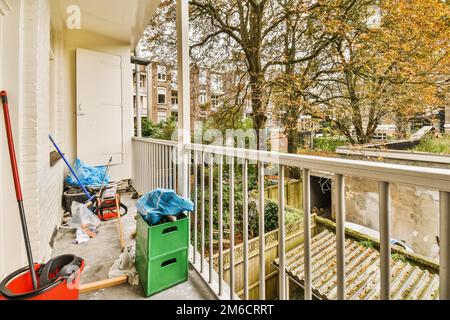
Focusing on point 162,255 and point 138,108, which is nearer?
point 162,255

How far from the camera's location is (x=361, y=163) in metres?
0.75

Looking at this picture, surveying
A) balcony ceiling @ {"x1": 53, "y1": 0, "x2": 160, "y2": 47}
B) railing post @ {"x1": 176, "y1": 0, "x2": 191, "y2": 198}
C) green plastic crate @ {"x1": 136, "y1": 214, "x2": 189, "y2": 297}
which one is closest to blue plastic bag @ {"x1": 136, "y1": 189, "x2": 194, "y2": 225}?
green plastic crate @ {"x1": 136, "y1": 214, "x2": 189, "y2": 297}

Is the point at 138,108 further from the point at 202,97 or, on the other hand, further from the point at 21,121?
the point at 21,121

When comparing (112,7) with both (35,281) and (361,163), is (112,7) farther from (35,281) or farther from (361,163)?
(361,163)

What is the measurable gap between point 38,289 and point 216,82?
5.04 metres

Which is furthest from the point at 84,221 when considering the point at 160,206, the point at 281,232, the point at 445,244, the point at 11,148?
the point at 445,244

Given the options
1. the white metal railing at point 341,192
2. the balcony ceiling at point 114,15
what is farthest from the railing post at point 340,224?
the balcony ceiling at point 114,15

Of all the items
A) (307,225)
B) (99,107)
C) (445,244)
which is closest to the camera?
(445,244)

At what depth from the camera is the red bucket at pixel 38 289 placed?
1.01 metres

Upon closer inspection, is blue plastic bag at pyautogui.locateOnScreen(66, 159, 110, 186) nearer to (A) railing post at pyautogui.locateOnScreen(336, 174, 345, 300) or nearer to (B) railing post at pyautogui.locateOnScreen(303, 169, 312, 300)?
(B) railing post at pyautogui.locateOnScreen(303, 169, 312, 300)

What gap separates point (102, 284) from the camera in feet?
5.40

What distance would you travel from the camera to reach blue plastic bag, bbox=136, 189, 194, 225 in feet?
5.29

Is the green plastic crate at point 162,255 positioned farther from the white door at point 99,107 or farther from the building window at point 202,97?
the building window at point 202,97

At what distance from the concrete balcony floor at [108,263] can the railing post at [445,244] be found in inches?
49.8
